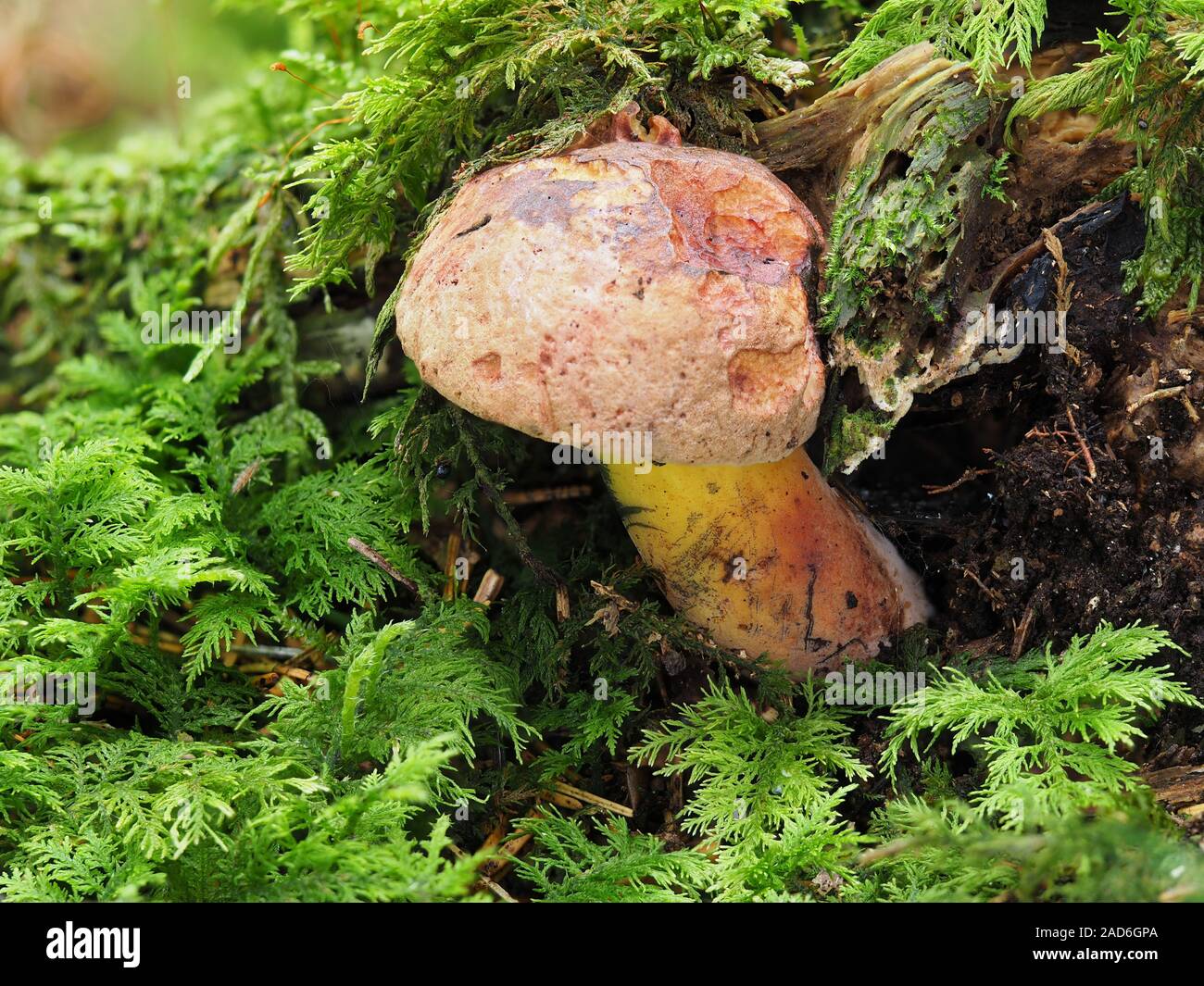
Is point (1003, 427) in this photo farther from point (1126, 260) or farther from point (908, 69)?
point (908, 69)

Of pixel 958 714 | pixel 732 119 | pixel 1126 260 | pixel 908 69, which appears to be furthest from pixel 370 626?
pixel 1126 260

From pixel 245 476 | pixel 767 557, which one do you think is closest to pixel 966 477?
pixel 767 557

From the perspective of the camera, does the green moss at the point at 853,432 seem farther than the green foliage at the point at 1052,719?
Yes

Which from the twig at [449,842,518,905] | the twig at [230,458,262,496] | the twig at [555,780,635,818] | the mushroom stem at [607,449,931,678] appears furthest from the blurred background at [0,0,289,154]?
the twig at [449,842,518,905]

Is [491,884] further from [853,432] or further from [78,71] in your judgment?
[78,71]

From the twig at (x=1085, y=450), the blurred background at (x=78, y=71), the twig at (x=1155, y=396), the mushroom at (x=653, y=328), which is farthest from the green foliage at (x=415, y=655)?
the blurred background at (x=78, y=71)

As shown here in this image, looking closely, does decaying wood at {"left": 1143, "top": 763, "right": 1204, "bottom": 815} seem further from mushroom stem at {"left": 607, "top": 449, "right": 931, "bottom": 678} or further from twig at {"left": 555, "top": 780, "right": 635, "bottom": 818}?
twig at {"left": 555, "top": 780, "right": 635, "bottom": 818}

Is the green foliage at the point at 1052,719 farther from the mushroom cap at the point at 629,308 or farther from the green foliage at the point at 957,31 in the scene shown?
the green foliage at the point at 957,31
